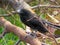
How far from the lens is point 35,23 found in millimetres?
1776

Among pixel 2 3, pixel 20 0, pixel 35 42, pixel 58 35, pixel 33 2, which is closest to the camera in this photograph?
pixel 35 42

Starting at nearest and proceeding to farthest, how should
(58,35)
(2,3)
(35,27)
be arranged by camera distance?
(35,27) → (58,35) → (2,3)

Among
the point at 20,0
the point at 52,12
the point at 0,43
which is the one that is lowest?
the point at 0,43

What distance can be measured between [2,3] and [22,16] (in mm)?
1455

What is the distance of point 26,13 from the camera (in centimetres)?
168

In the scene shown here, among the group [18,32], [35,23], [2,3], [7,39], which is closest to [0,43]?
[7,39]

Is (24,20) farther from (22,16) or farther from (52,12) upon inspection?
(52,12)

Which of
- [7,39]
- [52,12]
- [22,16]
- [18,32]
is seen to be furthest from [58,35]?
[52,12]

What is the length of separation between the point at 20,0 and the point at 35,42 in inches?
12.9

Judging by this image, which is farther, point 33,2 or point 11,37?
point 33,2

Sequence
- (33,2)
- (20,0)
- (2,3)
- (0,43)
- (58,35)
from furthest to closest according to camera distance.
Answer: (33,2)
(2,3)
(0,43)
(58,35)
(20,0)

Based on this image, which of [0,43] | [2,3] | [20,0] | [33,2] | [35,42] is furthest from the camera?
[33,2]

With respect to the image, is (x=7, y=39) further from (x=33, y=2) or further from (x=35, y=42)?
(x=35, y=42)

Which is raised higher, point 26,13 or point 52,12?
point 26,13
